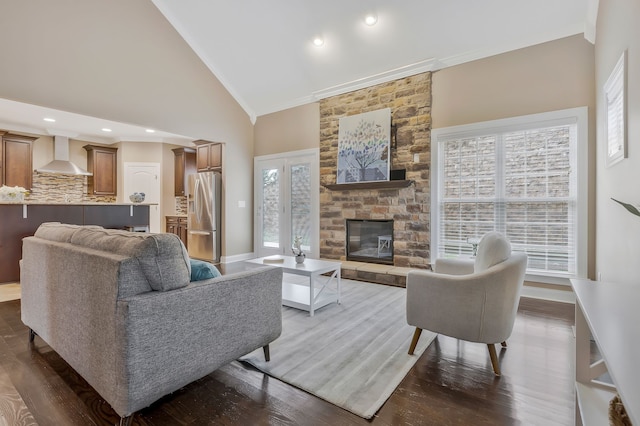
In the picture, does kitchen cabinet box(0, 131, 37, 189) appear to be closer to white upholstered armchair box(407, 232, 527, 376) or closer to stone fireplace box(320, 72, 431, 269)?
stone fireplace box(320, 72, 431, 269)

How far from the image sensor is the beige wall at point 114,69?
3.57 m

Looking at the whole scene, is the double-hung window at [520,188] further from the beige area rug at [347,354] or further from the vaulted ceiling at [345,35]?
the beige area rug at [347,354]

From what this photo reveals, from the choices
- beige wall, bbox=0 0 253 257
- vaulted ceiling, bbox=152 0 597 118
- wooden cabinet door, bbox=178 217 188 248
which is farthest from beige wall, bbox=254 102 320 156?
wooden cabinet door, bbox=178 217 188 248

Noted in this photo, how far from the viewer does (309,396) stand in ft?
5.74

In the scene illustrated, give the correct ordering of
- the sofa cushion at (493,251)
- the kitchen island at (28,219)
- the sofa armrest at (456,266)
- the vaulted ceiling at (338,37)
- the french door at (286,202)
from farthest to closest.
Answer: the french door at (286,202) → the kitchen island at (28,219) → the vaulted ceiling at (338,37) → the sofa armrest at (456,266) → the sofa cushion at (493,251)

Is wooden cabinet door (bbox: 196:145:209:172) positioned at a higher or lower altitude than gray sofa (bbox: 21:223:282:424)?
higher

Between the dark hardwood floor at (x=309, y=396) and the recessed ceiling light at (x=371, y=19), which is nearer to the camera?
the dark hardwood floor at (x=309, y=396)

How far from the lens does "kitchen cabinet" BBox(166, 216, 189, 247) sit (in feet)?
23.2

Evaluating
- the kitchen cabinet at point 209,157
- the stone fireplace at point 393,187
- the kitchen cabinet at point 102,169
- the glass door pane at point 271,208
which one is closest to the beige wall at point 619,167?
the stone fireplace at point 393,187

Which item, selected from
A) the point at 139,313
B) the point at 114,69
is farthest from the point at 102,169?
the point at 139,313

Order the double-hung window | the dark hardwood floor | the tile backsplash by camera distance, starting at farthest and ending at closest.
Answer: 1. the tile backsplash
2. the double-hung window
3. the dark hardwood floor

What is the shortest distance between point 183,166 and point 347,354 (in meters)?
6.55

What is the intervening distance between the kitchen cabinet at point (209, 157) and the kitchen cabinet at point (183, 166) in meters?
1.13

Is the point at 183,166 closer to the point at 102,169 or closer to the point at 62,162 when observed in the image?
the point at 102,169
